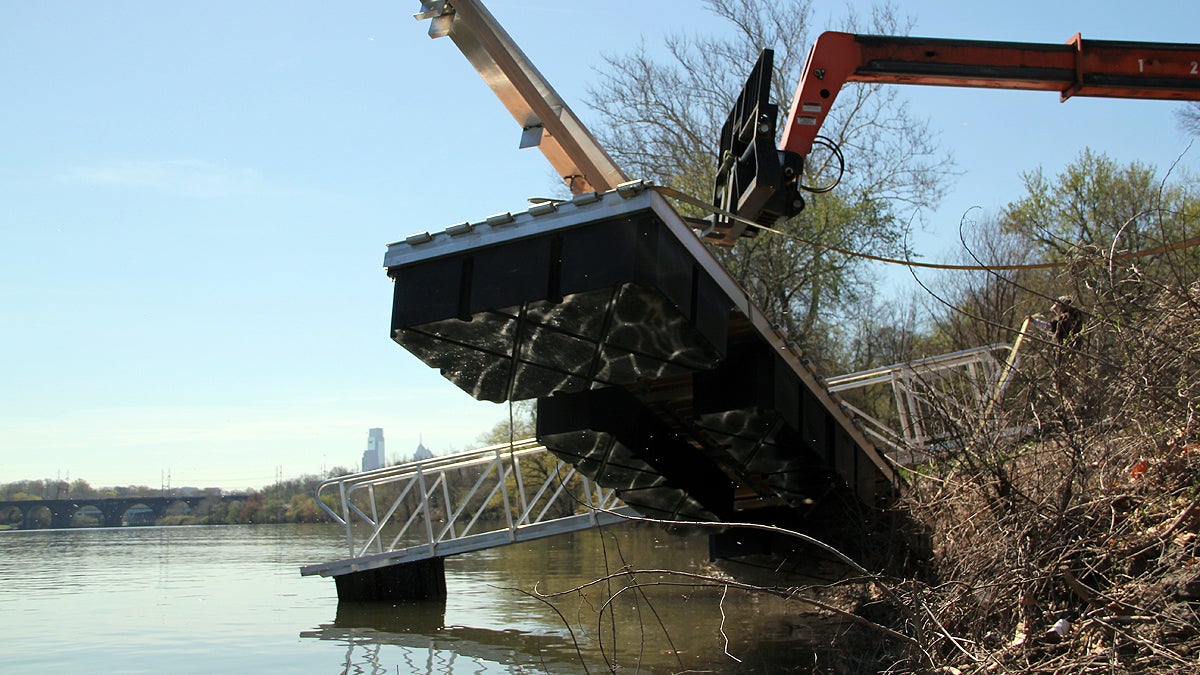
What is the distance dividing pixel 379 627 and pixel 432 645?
76.8 inches

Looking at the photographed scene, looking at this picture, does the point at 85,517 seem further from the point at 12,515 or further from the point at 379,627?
the point at 379,627

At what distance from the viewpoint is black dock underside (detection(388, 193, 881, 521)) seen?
8.06m

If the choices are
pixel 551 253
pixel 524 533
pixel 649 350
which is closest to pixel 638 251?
pixel 551 253

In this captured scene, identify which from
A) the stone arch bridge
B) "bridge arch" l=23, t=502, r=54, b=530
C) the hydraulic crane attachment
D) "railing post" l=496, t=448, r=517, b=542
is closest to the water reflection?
"railing post" l=496, t=448, r=517, b=542

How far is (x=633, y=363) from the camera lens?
9477mm

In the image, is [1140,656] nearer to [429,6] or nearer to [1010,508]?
[1010,508]

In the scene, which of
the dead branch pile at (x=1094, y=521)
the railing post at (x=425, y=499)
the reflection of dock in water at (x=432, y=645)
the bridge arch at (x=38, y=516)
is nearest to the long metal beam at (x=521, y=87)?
the dead branch pile at (x=1094, y=521)

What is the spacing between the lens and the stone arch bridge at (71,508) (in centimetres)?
6862

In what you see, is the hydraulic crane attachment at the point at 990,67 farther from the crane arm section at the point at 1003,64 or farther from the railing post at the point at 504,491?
the railing post at the point at 504,491

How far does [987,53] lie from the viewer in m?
11.0

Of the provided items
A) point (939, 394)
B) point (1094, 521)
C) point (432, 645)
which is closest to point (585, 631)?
point (432, 645)

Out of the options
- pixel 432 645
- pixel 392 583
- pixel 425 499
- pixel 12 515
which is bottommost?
pixel 432 645

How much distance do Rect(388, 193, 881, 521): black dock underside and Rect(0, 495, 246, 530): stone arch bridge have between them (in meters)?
65.4

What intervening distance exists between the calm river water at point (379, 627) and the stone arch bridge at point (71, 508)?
1933 inches
